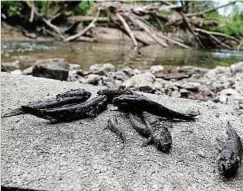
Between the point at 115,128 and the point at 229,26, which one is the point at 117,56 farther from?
the point at 115,128

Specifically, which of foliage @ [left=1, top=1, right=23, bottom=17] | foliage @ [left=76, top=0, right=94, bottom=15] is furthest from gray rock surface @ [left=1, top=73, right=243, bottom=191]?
foliage @ [left=76, top=0, right=94, bottom=15]

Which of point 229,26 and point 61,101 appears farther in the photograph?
point 229,26

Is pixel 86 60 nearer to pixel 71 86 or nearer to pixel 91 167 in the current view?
pixel 71 86

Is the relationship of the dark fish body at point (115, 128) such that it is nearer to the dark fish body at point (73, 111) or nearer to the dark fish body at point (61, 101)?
the dark fish body at point (73, 111)

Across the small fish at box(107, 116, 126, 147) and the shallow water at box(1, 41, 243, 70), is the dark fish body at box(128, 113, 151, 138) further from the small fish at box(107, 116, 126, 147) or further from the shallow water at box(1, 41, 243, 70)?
the shallow water at box(1, 41, 243, 70)

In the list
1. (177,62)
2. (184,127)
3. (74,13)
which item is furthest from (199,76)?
(74,13)

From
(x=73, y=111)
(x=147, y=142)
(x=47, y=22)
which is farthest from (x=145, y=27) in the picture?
(x=147, y=142)

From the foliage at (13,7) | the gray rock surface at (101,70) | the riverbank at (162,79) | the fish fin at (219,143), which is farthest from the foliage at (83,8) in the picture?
the fish fin at (219,143)
